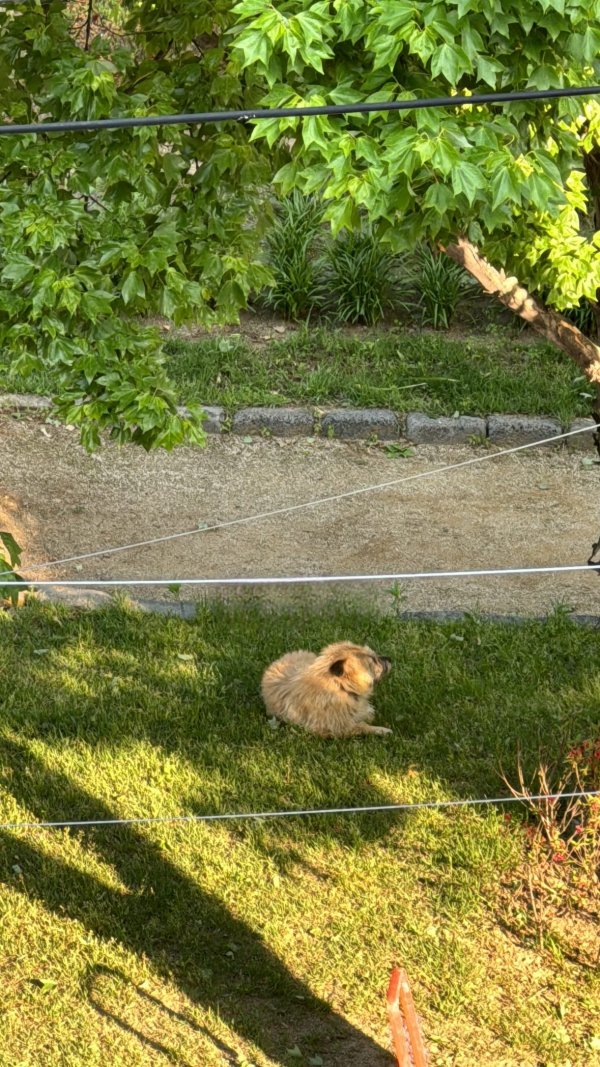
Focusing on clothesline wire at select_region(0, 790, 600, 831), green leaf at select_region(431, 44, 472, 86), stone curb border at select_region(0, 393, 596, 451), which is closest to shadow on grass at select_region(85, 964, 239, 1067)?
clothesline wire at select_region(0, 790, 600, 831)

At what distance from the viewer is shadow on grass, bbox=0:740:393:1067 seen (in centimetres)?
470

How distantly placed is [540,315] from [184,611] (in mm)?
2777

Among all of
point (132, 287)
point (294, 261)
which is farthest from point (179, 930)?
point (294, 261)

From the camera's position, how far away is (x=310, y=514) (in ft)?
29.8

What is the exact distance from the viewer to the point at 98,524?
8977 millimetres

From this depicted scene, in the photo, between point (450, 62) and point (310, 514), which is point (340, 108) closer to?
point (450, 62)

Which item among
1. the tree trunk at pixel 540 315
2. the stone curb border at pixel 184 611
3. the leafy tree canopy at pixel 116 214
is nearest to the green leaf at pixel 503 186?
the leafy tree canopy at pixel 116 214

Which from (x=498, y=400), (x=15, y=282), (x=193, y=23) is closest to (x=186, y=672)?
(x=15, y=282)

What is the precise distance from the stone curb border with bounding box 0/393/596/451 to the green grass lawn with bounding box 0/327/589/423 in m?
0.15

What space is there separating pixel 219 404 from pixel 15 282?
5793 millimetres

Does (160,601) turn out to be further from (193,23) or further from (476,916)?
(193,23)

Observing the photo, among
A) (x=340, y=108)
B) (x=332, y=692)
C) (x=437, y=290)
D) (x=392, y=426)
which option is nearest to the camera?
(x=340, y=108)

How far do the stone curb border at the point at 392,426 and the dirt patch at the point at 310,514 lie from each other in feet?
0.54

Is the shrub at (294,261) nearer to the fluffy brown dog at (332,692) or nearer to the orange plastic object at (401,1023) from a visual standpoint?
the fluffy brown dog at (332,692)
